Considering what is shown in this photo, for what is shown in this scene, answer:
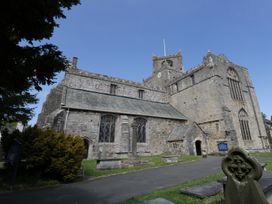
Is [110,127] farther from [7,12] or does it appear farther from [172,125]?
[7,12]

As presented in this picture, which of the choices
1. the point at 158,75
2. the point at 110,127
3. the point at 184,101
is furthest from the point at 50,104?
the point at 158,75

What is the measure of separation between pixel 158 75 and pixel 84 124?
22683 mm

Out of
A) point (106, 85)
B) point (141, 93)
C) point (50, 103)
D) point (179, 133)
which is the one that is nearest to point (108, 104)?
point (106, 85)

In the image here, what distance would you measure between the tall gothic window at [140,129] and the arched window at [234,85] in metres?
14.2

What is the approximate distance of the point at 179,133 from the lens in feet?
71.5

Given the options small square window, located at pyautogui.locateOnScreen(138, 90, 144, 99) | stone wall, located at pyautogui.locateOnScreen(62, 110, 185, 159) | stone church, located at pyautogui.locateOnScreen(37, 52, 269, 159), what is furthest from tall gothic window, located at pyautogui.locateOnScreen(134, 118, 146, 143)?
small square window, located at pyautogui.locateOnScreen(138, 90, 144, 99)

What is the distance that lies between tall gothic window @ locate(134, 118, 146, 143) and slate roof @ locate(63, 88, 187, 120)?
0.91 m

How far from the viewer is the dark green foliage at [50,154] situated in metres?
7.69

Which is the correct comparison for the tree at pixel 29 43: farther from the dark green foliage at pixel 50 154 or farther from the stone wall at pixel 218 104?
the stone wall at pixel 218 104

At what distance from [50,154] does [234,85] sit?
2703 centimetres

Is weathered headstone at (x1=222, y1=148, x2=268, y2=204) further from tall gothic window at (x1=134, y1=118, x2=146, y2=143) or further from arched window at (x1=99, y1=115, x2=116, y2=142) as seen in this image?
tall gothic window at (x1=134, y1=118, x2=146, y2=143)

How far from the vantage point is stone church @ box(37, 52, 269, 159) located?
17859 mm

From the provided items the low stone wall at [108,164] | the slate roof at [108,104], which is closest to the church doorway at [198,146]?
the slate roof at [108,104]

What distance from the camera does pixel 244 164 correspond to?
3.09m
